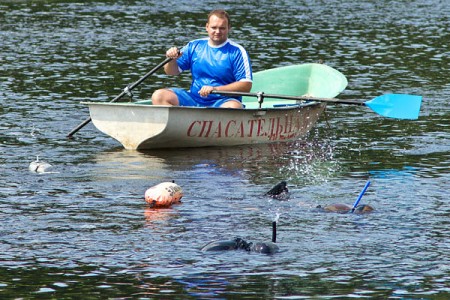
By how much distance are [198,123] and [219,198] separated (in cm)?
275

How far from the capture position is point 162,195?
36.3 ft

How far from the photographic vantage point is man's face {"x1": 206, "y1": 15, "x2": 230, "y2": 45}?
45.9 ft

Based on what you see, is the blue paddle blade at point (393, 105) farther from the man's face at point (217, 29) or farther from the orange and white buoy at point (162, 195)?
the orange and white buoy at point (162, 195)

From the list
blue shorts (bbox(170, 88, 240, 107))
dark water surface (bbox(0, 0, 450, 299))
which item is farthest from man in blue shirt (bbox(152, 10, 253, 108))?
dark water surface (bbox(0, 0, 450, 299))

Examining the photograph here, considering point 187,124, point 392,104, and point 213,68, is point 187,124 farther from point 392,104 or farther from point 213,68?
point 392,104

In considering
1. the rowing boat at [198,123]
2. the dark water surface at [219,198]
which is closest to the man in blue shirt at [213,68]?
the rowing boat at [198,123]

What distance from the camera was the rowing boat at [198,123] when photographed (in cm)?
1390

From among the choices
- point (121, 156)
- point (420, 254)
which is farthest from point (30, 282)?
point (121, 156)

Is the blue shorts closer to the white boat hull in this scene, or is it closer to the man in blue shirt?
the man in blue shirt

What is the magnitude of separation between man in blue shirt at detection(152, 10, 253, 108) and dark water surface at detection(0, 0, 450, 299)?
0.64 meters

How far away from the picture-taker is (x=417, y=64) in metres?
23.5

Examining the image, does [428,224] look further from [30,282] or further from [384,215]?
[30,282]

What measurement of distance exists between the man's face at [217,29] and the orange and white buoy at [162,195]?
10.9 feet

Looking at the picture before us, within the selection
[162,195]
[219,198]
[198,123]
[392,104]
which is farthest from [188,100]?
[162,195]
